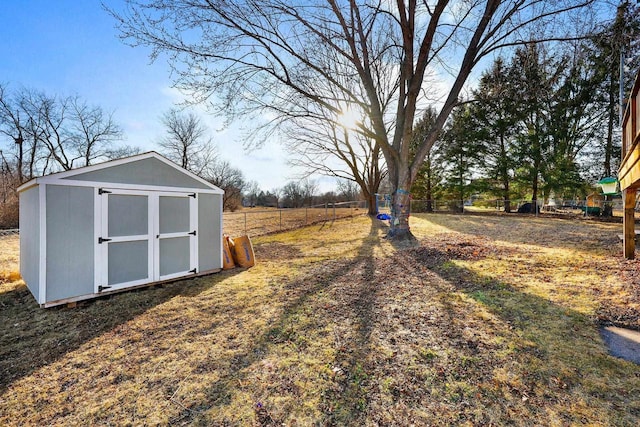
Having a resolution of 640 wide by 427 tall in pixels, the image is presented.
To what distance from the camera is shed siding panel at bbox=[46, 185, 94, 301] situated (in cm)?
362

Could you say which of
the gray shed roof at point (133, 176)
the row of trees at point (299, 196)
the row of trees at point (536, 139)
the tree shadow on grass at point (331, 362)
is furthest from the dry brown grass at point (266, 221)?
the row of trees at point (299, 196)

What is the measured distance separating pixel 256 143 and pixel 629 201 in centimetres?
906

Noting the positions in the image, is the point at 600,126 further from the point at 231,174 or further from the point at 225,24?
the point at 231,174

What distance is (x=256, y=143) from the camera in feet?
29.5

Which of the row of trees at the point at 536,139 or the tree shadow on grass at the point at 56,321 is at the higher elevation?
the row of trees at the point at 536,139

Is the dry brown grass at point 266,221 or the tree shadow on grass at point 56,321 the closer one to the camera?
the tree shadow on grass at point 56,321

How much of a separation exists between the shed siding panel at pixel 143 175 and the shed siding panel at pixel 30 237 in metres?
0.70

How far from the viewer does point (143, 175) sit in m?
4.43

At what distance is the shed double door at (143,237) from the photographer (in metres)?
4.05

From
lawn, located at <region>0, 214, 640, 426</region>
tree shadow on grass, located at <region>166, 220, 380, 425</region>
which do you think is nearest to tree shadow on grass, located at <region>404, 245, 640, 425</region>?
lawn, located at <region>0, 214, 640, 426</region>

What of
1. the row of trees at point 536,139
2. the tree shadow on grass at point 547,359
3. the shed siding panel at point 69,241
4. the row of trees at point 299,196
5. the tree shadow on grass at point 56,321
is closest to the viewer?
the tree shadow on grass at point 547,359

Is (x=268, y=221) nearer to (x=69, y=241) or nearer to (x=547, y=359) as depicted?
(x=69, y=241)

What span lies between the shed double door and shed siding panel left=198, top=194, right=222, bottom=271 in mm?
133

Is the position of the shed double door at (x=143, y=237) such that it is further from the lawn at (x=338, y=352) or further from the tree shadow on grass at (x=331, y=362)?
the tree shadow on grass at (x=331, y=362)
